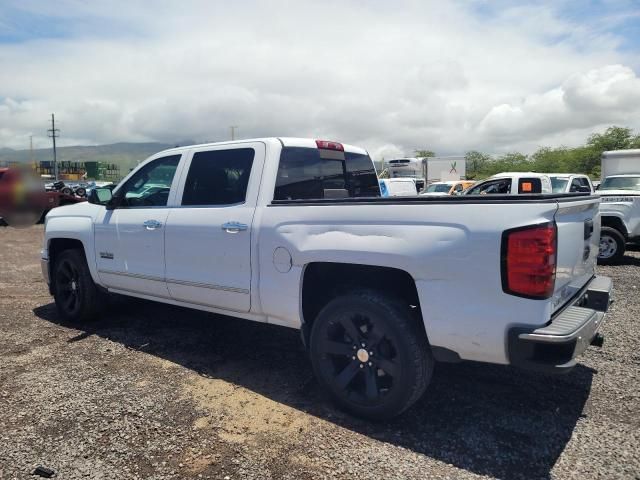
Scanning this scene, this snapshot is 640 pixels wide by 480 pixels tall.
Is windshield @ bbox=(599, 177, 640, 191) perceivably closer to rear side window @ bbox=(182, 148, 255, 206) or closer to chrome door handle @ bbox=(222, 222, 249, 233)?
rear side window @ bbox=(182, 148, 255, 206)

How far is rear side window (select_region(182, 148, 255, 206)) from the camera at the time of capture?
13.0ft

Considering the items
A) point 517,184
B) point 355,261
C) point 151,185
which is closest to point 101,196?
point 151,185

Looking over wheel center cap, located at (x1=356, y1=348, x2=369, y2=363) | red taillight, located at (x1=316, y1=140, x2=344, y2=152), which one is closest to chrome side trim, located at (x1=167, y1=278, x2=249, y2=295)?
wheel center cap, located at (x1=356, y1=348, x2=369, y2=363)

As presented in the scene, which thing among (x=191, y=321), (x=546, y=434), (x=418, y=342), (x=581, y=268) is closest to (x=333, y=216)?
(x=418, y=342)

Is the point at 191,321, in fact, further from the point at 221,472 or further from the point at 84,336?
the point at 221,472

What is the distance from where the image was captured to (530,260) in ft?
8.35

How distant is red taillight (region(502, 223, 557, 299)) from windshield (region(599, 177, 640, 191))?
962 centimetres

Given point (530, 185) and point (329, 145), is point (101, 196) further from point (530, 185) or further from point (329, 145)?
point (530, 185)

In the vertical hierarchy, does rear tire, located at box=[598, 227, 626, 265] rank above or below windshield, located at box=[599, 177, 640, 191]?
below

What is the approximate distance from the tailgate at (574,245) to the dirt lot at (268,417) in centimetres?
90

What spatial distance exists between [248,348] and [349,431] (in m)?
1.76

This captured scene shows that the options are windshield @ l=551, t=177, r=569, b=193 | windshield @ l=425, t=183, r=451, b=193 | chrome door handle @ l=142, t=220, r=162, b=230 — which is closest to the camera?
chrome door handle @ l=142, t=220, r=162, b=230

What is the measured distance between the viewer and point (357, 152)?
4973mm

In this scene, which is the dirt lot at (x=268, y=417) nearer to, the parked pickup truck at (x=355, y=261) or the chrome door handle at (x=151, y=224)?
the parked pickup truck at (x=355, y=261)
